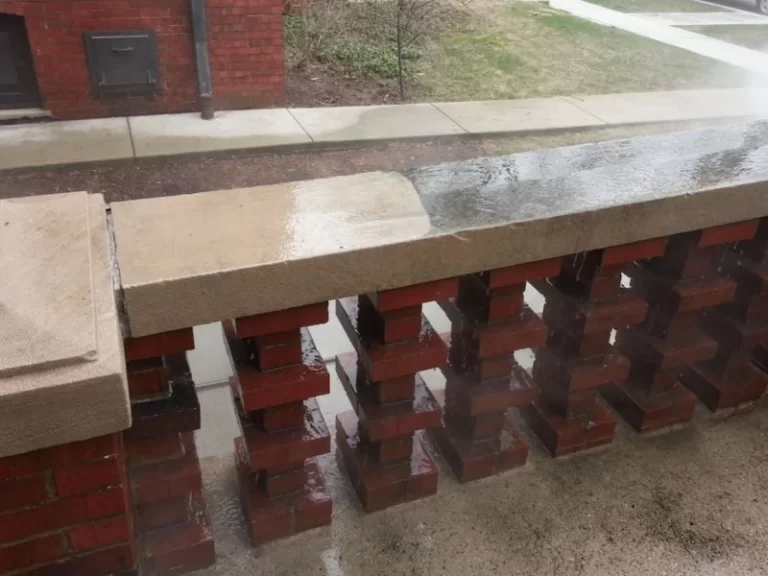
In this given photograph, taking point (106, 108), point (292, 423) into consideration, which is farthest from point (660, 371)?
point (106, 108)

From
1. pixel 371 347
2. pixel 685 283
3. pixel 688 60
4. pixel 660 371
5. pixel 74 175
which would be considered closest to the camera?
pixel 371 347

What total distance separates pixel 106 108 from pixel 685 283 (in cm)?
773

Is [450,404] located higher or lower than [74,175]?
higher

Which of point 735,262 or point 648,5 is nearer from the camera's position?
point 735,262

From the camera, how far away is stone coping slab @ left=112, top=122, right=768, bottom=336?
1.51 metres

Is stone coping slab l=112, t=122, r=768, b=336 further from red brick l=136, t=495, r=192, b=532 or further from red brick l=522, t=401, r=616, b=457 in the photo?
red brick l=522, t=401, r=616, b=457

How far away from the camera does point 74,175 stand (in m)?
6.98

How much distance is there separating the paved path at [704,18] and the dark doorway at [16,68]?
12606mm

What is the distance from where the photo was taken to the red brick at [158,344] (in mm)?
1569

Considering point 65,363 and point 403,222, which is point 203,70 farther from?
point 65,363

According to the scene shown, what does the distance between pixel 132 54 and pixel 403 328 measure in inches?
299

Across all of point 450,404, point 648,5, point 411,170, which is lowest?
point 648,5

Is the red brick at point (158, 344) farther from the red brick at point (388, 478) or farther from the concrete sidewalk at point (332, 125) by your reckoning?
the concrete sidewalk at point (332, 125)

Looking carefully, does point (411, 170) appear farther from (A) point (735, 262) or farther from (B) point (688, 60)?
(B) point (688, 60)
